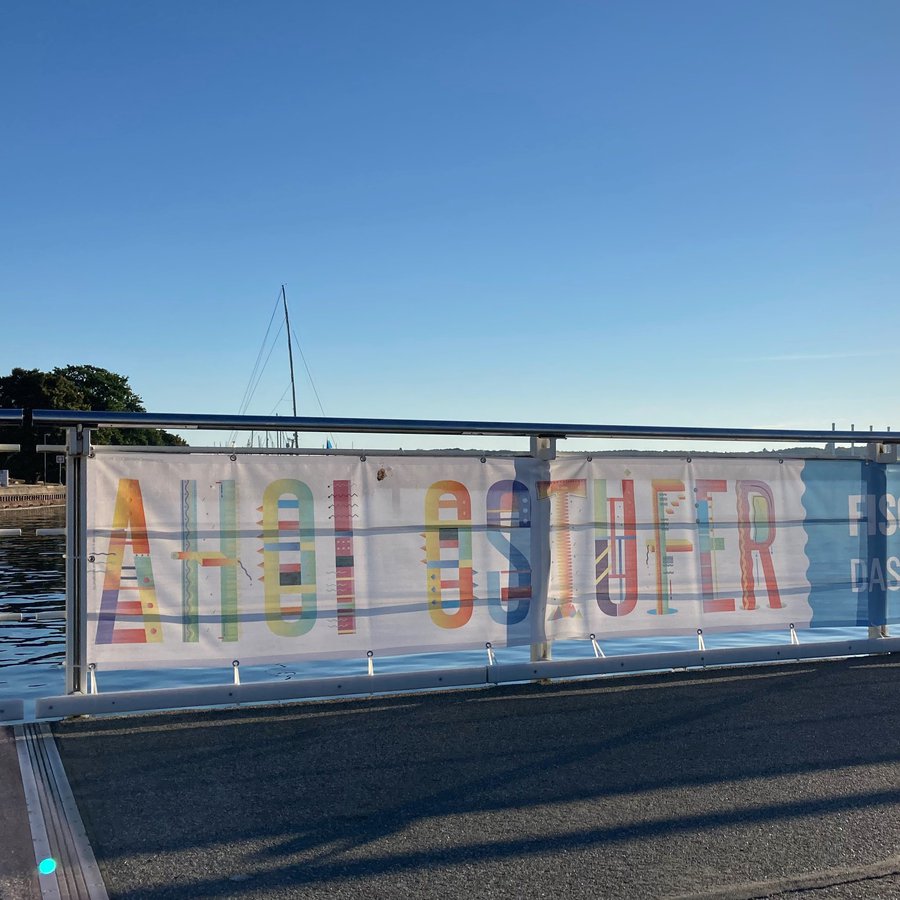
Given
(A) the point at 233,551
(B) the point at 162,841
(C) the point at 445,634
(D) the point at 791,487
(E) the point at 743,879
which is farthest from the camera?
(D) the point at 791,487

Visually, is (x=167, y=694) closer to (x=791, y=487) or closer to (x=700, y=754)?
(x=700, y=754)

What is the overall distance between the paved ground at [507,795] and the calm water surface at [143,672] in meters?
1.17

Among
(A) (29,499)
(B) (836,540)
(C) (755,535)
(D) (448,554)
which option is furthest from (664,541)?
(A) (29,499)

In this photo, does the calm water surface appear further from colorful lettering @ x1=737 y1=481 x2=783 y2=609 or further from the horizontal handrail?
the horizontal handrail

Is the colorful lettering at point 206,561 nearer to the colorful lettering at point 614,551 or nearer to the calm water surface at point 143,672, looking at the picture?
the calm water surface at point 143,672

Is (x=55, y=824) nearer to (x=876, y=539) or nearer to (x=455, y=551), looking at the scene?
(x=455, y=551)

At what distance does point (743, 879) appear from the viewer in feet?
11.5

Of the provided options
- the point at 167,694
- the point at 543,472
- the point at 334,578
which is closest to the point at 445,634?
the point at 334,578

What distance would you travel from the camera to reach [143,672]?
1123 centimetres

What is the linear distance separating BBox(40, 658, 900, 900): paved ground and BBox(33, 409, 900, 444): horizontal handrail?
1793mm

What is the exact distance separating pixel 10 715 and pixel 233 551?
1.59 m

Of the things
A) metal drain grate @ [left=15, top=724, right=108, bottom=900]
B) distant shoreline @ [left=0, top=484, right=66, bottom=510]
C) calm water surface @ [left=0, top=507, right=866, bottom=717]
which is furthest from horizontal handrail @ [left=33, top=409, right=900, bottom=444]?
distant shoreline @ [left=0, top=484, right=66, bottom=510]

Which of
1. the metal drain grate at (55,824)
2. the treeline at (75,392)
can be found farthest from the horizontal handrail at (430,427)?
the treeline at (75,392)

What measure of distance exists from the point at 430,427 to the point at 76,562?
2.45 meters
